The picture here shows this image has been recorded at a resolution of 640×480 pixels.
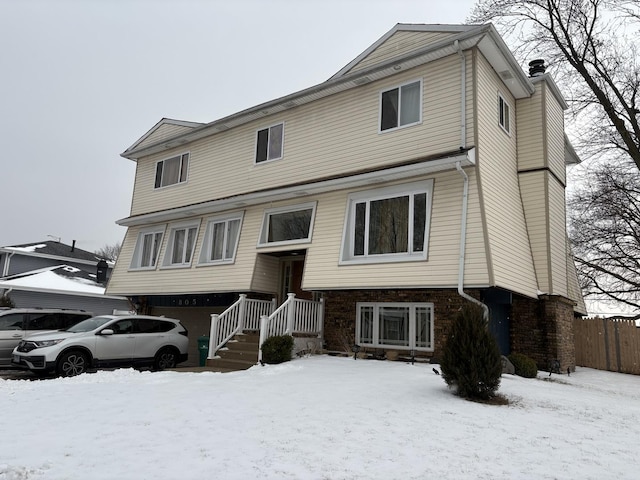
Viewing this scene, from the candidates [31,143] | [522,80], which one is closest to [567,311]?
[522,80]

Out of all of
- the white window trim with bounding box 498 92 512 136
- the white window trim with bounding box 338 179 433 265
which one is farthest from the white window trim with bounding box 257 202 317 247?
the white window trim with bounding box 498 92 512 136

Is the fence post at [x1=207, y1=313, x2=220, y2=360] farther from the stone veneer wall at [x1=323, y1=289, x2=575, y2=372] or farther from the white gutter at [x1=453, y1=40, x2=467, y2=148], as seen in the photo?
the white gutter at [x1=453, y1=40, x2=467, y2=148]

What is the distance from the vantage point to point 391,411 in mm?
6551

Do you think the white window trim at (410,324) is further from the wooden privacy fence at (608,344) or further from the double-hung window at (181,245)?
the wooden privacy fence at (608,344)

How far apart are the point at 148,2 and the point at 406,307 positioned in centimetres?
1502

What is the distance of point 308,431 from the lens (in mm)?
5645

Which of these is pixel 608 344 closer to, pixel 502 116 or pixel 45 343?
pixel 502 116

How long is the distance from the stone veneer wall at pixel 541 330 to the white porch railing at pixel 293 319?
545 cm

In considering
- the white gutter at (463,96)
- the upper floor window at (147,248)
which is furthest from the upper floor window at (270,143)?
the white gutter at (463,96)

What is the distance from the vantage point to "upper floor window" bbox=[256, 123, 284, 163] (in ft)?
50.0

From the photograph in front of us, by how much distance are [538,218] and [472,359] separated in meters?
7.08

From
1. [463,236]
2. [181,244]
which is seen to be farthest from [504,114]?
[181,244]

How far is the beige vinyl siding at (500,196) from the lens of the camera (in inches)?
420

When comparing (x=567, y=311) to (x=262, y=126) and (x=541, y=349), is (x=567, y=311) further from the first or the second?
(x=262, y=126)
